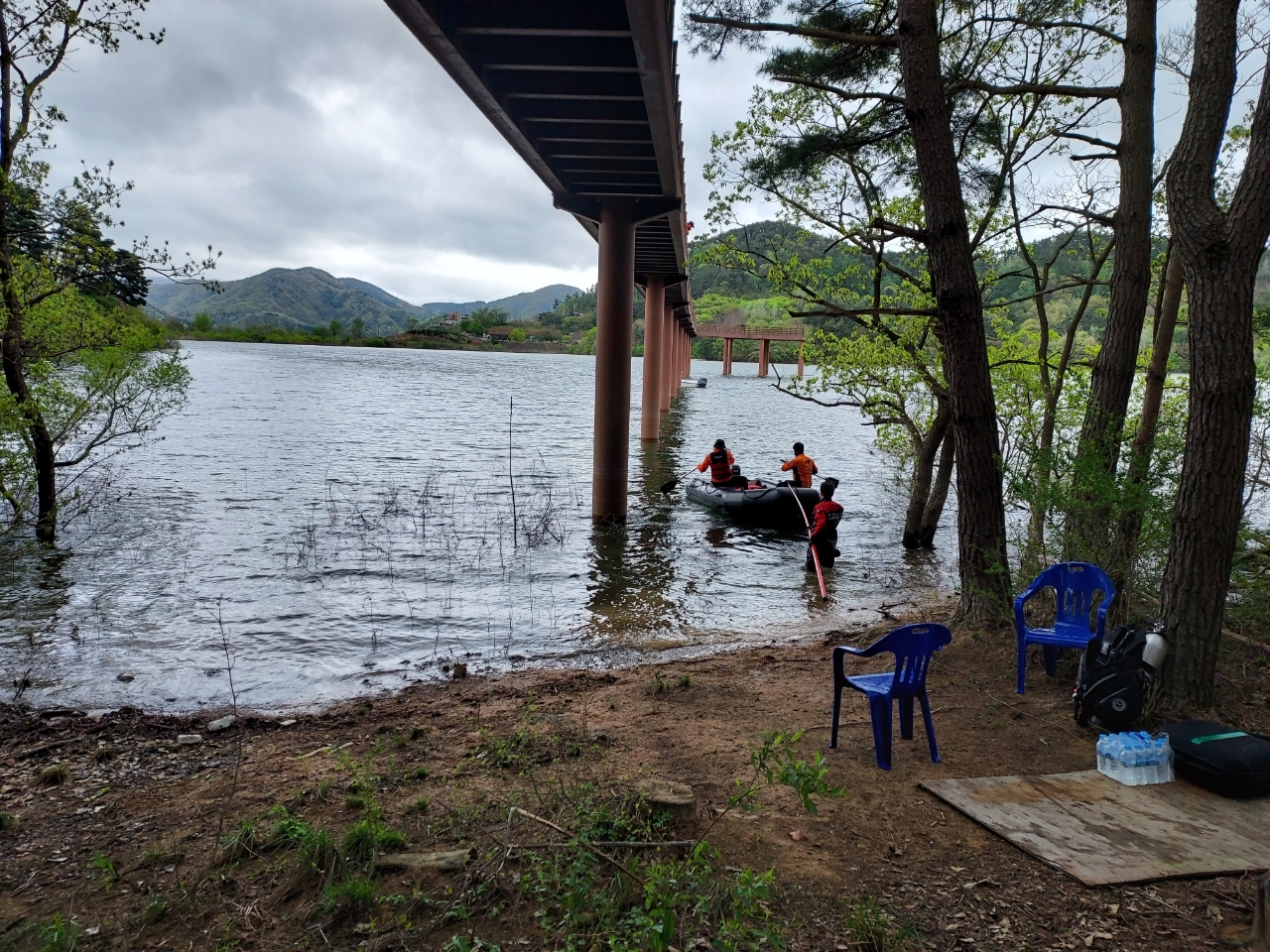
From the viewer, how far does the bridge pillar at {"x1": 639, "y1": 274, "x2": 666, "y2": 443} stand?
30609 millimetres

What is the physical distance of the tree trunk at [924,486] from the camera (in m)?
11.9

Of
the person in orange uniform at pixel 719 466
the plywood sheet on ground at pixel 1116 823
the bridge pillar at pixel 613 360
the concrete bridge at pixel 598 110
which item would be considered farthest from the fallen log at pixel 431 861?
the person in orange uniform at pixel 719 466

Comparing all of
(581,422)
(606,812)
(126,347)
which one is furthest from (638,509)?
(581,422)

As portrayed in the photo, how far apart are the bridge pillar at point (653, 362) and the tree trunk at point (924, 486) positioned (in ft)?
56.0

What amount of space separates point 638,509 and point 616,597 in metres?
6.84

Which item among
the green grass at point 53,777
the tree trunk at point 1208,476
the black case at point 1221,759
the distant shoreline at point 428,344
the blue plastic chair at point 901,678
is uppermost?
the distant shoreline at point 428,344

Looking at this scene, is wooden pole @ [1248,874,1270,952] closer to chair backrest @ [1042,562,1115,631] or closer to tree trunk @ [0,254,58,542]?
chair backrest @ [1042,562,1115,631]

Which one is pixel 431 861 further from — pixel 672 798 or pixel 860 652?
pixel 860 652

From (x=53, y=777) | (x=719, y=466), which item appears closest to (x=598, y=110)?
(x=719, y=466)

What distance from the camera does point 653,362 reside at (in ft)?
106

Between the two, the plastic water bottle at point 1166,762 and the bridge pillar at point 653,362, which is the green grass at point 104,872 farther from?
the bridge pillar at point 653,362

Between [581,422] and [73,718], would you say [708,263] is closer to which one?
[73,718]

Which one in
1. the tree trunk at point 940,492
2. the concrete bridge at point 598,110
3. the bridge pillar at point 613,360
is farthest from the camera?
the bridge pillar at point 613,360

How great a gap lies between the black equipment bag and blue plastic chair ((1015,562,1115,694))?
1.37ft
